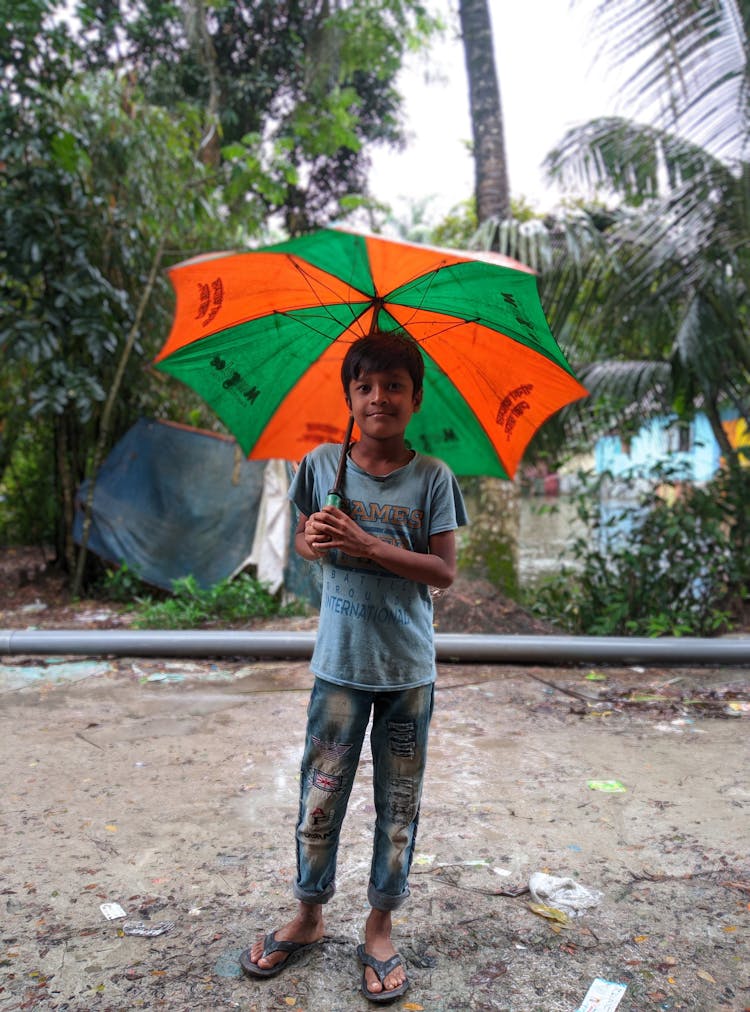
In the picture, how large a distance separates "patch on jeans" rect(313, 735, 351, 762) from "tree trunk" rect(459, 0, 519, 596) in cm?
437

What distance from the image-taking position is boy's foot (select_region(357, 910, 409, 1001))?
1.84 metres

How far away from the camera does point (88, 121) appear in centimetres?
616

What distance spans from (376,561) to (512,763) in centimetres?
181

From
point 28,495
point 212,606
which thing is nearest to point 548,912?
point 212,606

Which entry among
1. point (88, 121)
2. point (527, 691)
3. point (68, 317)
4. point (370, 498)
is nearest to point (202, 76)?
point (88, 121)

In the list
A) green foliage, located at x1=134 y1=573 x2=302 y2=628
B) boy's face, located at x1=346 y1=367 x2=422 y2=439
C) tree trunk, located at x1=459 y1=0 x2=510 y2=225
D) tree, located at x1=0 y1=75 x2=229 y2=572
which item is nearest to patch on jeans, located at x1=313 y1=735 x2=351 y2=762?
boy's face, located at x1=346 y1=367 x2=422 y2=439

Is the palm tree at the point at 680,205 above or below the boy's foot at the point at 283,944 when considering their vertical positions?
above

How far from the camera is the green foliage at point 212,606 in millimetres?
5625

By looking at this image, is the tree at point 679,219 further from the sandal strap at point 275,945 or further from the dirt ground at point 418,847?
the sandal strap at point 275,945

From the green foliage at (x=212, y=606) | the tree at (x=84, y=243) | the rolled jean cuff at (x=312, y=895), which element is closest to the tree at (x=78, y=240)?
the tree at (x=84, y=243)

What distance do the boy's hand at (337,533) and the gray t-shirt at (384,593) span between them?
13cm

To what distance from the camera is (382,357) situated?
6.06 feet

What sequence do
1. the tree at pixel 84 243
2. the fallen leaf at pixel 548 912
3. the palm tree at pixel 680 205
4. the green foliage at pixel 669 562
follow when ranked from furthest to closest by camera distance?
the tree at pixel 84 243
the green foliage at pixel 669 562
the palm tree at pixel 680 205
the fallen leaf at pixel 548 912

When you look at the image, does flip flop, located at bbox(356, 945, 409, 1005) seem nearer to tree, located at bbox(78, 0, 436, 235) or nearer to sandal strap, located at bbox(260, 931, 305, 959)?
sandal strap, located at bbox(260, 931, 305, 959)
